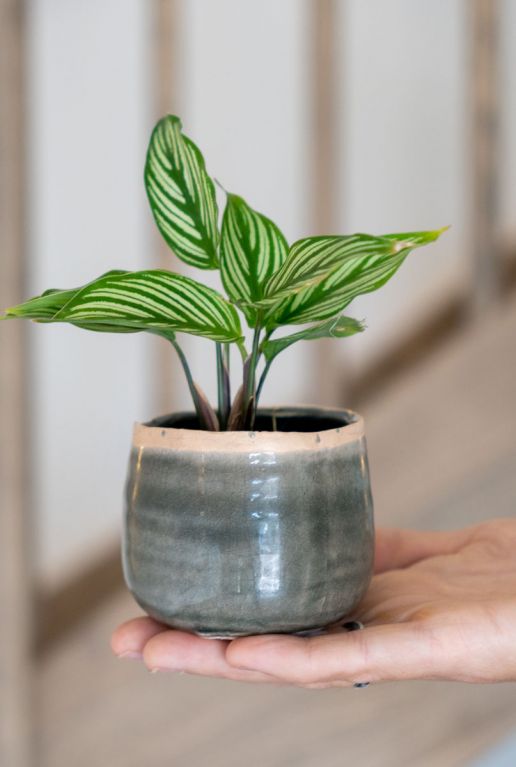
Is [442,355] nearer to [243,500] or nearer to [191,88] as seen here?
[191,88]

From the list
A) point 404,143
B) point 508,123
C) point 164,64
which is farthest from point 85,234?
point 508,123

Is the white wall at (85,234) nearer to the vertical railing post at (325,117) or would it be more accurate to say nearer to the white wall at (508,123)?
the vertical railing post at (325,117)

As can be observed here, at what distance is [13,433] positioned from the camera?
4.65 ft

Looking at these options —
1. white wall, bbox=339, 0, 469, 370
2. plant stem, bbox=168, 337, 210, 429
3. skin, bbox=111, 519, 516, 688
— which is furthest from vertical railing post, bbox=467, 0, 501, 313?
plant stem, bbox=168, 337, 210, 429

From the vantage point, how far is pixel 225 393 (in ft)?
2.41

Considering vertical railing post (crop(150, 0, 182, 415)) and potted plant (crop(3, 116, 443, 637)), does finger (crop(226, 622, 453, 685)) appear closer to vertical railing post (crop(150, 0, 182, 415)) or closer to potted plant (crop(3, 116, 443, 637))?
potted plant (crop(3, 116, 443, 637))

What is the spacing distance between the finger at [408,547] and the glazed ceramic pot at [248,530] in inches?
8.5

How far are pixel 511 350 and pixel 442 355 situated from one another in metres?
0.11

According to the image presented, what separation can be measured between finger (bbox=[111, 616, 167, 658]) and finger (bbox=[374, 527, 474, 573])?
0.25 metres

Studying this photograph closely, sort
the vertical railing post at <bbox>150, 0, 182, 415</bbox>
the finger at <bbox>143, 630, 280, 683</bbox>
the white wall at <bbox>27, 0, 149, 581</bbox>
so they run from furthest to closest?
the white wall at <bbox>27, 0, 149, 581</bbox>, the vertical railing post at <bbox>150, 0, 182, 415</bbox>, the finger at <bbox>143, 630, 280, 683</bbox>

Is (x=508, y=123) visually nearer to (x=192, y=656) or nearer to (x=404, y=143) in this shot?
(x=404, y=143)

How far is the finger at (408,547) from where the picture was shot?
91cm

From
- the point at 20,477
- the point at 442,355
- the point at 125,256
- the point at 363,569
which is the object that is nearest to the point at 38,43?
the point at 125,256

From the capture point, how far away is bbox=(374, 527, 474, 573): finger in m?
0.91
